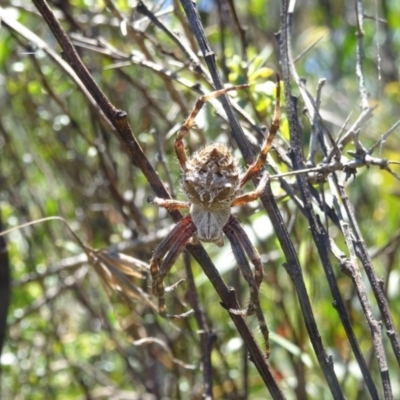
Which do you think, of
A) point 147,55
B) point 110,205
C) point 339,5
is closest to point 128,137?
point 147,55

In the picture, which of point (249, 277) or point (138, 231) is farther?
point (138, 231)

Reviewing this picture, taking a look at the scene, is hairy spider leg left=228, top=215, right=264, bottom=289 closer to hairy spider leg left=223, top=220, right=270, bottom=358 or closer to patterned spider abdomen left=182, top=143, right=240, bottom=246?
hairy spider leg left=223, top=220, right=270, bottom=358

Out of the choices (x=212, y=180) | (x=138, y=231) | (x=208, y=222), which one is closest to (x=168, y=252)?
(x=208, y=222)

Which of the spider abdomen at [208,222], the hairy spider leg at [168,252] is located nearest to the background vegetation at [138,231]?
the hairy spider leg at [168,252]

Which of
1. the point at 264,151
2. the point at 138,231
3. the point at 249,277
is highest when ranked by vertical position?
the point at 138,231

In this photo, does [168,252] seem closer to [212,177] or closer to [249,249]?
Result: [249,249]

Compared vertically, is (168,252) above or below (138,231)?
below
